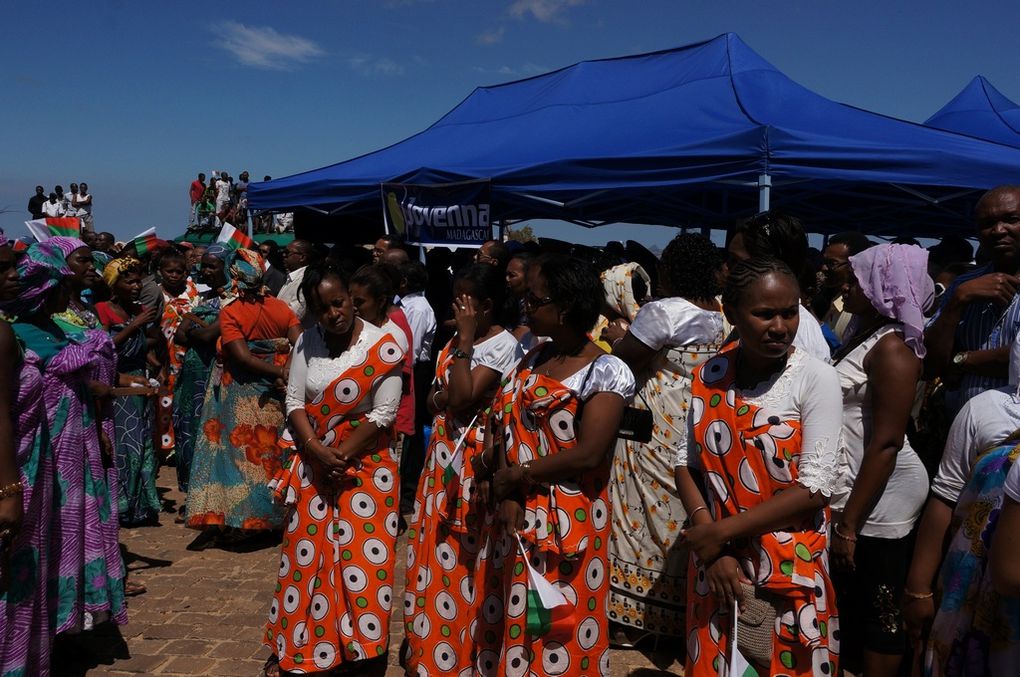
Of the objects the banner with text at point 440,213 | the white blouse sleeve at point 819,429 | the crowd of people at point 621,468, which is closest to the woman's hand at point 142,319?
the crowd of people at point 621,468

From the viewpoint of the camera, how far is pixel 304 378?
12.9 feet

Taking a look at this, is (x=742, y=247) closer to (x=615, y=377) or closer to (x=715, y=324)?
(x=715, y=324)

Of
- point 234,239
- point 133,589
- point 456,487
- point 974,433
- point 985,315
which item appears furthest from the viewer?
point 234,239

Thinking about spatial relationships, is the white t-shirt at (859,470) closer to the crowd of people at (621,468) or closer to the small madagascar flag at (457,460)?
the crowd of people at (621,468)

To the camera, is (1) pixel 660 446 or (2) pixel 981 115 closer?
(1) pixel 660 446

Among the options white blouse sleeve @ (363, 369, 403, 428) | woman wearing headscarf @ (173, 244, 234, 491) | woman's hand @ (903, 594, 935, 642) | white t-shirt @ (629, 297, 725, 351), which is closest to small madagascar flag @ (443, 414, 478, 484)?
white blouse sleeve @ (363, 369, 403, 428)

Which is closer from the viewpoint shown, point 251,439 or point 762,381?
point 762,381

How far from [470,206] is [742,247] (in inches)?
171

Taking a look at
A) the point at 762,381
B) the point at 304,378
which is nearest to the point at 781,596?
the point at 762,381

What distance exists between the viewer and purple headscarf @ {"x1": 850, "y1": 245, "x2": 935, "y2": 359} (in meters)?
2.88

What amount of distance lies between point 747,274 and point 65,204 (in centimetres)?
2332

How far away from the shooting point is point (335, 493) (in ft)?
13.0

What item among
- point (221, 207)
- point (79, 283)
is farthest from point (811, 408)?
point (221, 207)

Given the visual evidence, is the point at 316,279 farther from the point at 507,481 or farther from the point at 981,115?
the point at 981,115
